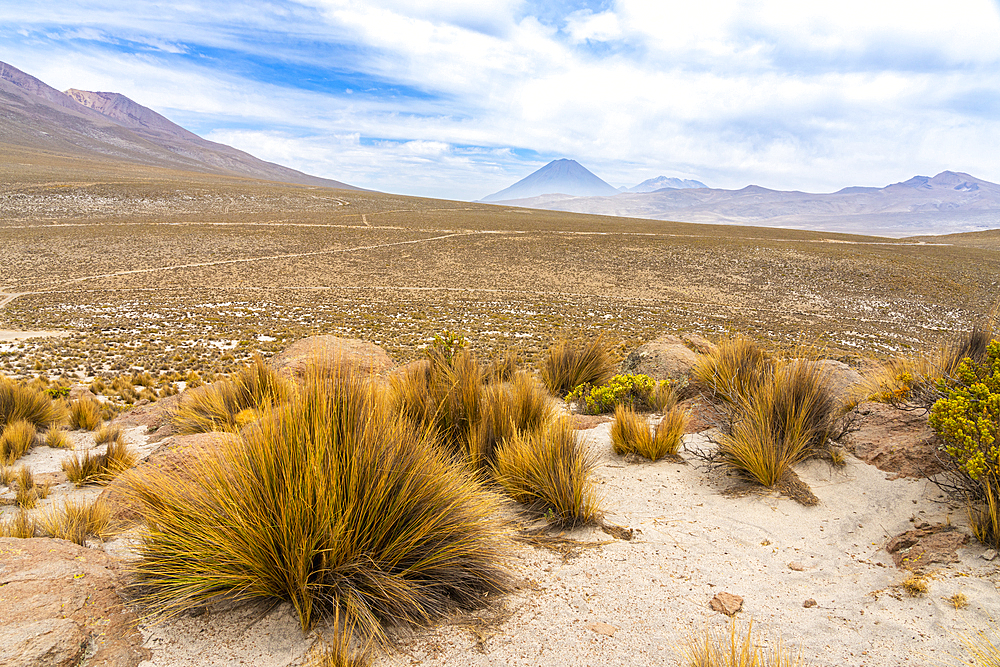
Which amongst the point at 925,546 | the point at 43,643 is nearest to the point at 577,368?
the point at 925,546

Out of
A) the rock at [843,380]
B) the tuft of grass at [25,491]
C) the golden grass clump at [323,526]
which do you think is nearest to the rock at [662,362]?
the rock at [843,380]

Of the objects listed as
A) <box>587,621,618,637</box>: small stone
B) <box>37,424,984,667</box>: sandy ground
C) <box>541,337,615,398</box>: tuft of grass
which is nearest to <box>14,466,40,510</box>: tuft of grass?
<box>37,424,984,667</box>: sandy ground

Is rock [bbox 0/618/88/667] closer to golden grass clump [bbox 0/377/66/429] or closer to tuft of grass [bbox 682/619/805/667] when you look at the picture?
tuft of grass [bbox 682/619/805/667]

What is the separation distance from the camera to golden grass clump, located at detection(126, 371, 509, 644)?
219 cm

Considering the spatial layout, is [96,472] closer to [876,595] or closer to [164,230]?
[876,595]

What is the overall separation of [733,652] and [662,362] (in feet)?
19.3

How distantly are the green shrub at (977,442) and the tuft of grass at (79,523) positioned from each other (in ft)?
16.6

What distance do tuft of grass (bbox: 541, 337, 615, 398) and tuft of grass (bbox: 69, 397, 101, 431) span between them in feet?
20.6

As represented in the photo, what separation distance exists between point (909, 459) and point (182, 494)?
4876 mm

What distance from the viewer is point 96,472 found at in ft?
14.1

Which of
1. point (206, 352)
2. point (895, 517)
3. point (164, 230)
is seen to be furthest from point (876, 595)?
point (164, 230)

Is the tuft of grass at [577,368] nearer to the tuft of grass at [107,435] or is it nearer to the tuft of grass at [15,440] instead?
the tuft of grass at [107,435]

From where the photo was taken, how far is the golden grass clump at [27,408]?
5988 mm

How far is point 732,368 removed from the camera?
557cm
